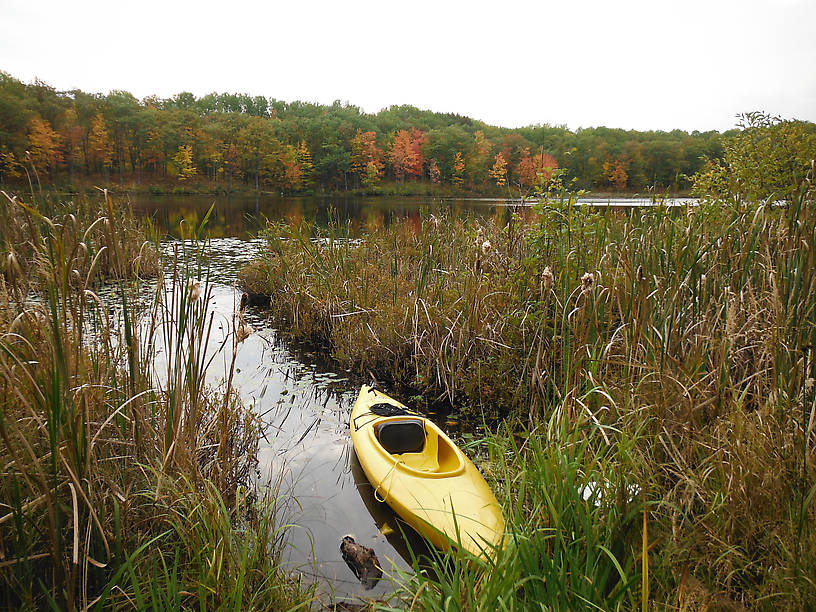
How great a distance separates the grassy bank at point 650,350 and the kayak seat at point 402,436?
0.82 meters

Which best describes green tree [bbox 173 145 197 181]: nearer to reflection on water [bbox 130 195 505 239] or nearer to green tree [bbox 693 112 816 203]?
reflection on water [bbox 130 195 505 239]

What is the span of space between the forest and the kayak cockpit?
32858 mm

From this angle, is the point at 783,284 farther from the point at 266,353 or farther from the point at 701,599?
the point at 266,353

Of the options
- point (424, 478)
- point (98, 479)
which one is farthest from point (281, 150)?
point (98, 479)

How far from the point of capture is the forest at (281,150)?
120 feet

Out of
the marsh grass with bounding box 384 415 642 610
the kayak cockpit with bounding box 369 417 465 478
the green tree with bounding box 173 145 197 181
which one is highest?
the green tree with bounding box 173 145 197 181

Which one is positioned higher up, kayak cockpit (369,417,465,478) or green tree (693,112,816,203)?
green tree (693,112,816,203)

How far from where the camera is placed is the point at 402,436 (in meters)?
3.61

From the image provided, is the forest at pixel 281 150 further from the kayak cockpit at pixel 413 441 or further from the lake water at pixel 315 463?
the kayak cockpit at pixel 413 441

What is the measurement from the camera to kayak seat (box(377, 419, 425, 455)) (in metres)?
3.59

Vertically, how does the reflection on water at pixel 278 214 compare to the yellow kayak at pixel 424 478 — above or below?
above

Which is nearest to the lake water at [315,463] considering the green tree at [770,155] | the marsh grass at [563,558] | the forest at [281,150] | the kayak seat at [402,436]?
the kayak seat at [402,436]

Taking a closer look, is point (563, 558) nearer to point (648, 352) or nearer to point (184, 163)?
point (648, 352)

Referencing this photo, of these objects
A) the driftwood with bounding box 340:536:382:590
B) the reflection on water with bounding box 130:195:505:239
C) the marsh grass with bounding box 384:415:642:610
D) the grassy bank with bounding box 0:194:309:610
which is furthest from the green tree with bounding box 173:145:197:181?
the marsh grass with bounding box 384:415:642:610
